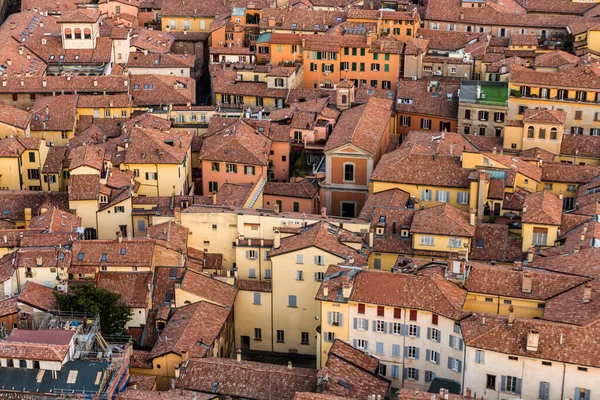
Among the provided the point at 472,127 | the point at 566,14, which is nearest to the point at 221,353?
the point at 472,127

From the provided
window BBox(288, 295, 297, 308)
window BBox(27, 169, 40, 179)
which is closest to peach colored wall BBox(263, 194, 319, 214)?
window BBox(288, 295, 297, 308)

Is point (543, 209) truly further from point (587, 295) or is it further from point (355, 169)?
point (355, 169)

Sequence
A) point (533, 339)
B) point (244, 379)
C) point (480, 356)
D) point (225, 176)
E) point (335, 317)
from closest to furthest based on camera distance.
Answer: point (533, 339) < point (480, 356) < point (244, 379) < point (335, 317) < point (225, 176)

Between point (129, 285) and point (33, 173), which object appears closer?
point (129, 285)

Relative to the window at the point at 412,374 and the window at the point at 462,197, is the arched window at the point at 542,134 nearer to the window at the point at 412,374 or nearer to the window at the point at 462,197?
the window at the point at 462,197

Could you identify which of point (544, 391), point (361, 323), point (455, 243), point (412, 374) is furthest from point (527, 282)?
point (361, 323)
